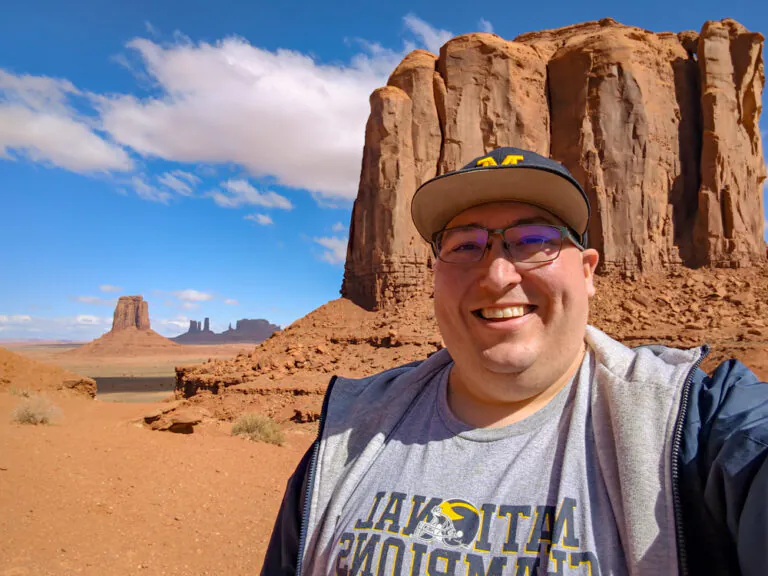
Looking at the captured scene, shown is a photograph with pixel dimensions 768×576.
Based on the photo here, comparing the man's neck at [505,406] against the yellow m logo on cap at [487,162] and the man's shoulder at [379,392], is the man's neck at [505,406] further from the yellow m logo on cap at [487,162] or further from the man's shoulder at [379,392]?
the yellow m logo on cap at [487,162]

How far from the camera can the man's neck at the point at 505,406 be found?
1.48m

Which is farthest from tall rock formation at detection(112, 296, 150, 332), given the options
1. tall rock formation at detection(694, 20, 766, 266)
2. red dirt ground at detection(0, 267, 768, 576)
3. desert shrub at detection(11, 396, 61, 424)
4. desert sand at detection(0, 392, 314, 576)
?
desert sand at detection(0, 392, 314, 576)

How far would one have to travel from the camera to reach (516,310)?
1486mm

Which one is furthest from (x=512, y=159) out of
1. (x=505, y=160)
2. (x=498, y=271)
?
(x=498, y=271)

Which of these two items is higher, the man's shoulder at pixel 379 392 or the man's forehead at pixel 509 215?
the man's forehead at pixel 509 215

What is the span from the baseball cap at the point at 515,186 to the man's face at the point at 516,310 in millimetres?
35

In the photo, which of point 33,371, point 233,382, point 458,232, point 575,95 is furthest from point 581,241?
point 575,95

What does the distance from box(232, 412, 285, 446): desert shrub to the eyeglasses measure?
10.4m

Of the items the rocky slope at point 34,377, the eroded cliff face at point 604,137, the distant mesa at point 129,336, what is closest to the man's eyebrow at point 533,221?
the rocky slope at point 34,377

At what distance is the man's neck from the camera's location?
4.84 feet

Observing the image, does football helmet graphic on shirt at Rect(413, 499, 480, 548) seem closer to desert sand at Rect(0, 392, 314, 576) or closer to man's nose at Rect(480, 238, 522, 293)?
man's nose at Rect(480, 238, 522, 293)

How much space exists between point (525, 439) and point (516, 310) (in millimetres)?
359

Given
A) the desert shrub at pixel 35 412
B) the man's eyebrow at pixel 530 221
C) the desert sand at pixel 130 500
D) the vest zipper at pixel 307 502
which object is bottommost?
the desert sand at pixel 130 500

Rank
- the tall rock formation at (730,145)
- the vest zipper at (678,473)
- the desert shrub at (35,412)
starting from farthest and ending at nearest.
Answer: the tall rock formation at (730,145), the desert shrub at (35,412), the vest zipper at (678,473)
